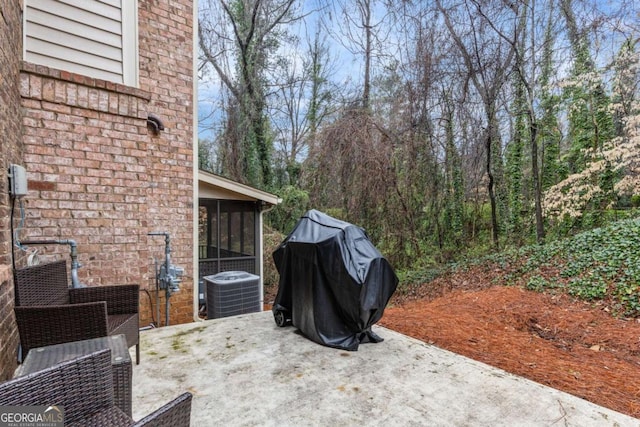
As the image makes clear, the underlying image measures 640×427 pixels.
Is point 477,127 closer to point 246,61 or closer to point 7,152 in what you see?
point 246,61

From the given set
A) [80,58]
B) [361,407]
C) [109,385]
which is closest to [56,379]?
[109,385]

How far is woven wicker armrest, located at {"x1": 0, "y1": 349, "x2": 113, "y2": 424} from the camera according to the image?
106 cm

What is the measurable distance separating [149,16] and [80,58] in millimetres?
950

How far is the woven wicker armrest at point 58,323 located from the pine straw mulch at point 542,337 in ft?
9.61

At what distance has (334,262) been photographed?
3.10 meters

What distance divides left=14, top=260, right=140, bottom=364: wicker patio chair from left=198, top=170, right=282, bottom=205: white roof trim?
9.73ft

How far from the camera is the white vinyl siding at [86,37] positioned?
310 centimetres

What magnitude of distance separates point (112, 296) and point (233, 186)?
3404 mm

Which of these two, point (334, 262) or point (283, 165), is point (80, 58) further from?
point (283, 165)

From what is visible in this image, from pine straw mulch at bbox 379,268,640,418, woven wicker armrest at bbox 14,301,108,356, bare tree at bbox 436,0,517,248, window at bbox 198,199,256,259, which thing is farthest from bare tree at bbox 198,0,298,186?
woven wicker armrest at bbox 14,301,108,356

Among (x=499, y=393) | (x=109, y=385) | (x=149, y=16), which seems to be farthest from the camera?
(x=149, y=16)

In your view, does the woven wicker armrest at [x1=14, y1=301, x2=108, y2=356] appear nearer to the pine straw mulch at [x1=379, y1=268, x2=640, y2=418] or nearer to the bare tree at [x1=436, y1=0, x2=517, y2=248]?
the pine straw mulch at [x1=379, y1=268, x2=640, y2=418]

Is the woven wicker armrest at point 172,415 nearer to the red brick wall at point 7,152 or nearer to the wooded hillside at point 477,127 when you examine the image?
the red brick wall at point 7,152

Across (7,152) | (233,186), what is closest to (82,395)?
(7,152)
